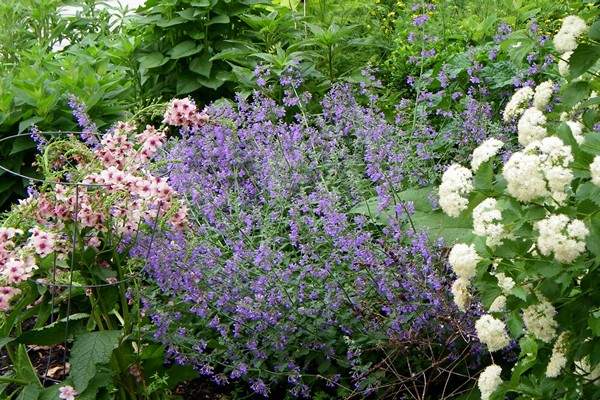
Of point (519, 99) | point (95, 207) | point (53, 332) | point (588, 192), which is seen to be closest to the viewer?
point (588, 192)

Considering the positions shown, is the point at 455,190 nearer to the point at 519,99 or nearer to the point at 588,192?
the point at 588,192

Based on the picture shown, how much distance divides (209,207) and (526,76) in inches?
71.5

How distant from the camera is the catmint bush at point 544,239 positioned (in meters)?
2.12

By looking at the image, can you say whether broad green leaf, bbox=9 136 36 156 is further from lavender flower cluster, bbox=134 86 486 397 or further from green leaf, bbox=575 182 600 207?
green leaf, bbox=575 182 600 207

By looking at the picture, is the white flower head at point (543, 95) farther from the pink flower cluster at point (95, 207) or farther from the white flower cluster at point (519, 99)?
the pink flower cluster at point (95, 207)

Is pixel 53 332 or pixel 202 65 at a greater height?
pixel 53 332

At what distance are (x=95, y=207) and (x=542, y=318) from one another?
4.78 ft

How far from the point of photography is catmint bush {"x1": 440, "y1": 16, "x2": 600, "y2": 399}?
2.12m

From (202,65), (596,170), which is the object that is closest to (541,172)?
(596,170)

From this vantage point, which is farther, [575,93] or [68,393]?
[68,393]

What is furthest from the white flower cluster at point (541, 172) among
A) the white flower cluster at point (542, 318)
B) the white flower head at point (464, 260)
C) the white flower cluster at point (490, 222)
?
the white flower cluster at point (542, 318)

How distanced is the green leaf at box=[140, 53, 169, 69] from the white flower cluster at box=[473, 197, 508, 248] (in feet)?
12.4

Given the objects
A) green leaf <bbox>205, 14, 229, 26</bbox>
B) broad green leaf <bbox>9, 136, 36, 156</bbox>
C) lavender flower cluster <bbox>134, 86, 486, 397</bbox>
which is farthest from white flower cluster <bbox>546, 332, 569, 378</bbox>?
green leaf <bbox>205, 14, 229, 26</bbox>

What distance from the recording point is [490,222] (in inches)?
91.3
